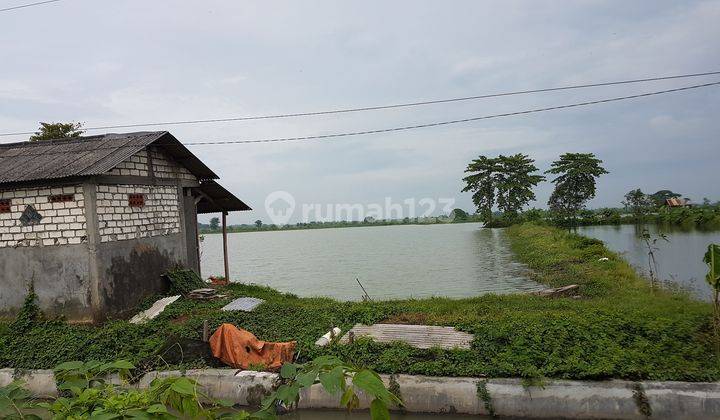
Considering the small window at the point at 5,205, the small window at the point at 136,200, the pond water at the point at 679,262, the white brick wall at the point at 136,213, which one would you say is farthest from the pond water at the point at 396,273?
the small window at the point at 5,205

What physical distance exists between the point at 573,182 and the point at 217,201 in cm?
3630

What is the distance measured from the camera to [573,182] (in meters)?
42.6

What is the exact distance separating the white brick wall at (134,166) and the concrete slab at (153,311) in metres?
3.10

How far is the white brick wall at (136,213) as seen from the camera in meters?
10.1

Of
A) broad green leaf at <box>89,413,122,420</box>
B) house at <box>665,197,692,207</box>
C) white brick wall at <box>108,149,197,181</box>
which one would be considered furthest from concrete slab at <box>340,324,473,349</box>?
house at <box>665,197,692,207</box>

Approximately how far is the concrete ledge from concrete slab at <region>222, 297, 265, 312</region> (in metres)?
3.37

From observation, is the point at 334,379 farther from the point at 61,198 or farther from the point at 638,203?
the point at 638,203

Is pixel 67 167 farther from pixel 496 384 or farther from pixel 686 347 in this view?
pixel 686 347

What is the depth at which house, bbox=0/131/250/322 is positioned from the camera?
32.2ft

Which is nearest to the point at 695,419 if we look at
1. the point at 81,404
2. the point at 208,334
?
the point at 81,404

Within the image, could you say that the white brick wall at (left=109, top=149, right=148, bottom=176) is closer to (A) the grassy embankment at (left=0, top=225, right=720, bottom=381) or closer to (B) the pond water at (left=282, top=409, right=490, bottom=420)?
(A) the grassy embankment at (left=0, top=225, right=720, bottom=381)

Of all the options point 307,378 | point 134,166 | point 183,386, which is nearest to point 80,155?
point 134,166

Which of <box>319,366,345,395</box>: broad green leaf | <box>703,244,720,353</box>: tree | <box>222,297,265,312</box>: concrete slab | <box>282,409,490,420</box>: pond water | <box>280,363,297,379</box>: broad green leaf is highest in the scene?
<box>319,366,345,395</box>: broad green leaf

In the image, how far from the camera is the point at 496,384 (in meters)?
6.48
